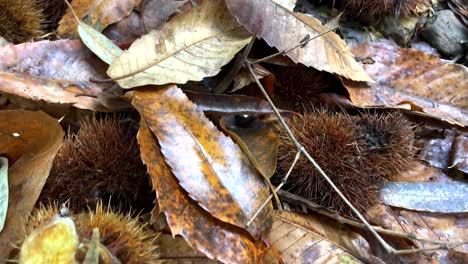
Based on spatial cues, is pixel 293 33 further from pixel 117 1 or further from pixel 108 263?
pixel 108 263

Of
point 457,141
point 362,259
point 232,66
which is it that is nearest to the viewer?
point 362,259

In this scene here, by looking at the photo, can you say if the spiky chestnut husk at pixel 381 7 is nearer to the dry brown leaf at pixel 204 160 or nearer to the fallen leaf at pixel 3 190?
the dry brown leaf at pixel 204 160

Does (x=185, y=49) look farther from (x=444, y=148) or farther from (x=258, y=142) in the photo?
(x=444, y=148)

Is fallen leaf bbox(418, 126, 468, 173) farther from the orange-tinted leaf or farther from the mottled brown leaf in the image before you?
the mottled brown leaf

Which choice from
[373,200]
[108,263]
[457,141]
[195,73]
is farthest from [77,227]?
[457,141]

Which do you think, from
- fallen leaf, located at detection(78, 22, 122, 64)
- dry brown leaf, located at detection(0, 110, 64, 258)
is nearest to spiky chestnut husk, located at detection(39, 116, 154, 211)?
dry brown leaf, located at detection(0, 110, 64, 258)

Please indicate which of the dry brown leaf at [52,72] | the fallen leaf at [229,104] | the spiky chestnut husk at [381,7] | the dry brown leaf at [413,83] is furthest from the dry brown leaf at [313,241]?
the spiky chestnut husk at [381,7]
